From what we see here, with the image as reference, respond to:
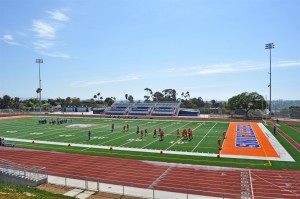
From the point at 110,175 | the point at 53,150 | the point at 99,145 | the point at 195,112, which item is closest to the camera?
the point at 110,175

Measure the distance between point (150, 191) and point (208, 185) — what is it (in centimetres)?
411

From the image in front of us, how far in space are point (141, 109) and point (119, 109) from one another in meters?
8.25

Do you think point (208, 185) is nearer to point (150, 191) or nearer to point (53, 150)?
point (150, 191)

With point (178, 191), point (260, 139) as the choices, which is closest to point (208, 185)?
point (178, 191)

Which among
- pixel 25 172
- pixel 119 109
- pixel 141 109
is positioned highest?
pixel 141 109

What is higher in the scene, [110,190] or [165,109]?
[165,109]

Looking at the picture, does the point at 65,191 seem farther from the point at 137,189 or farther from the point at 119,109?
the point at 119,109

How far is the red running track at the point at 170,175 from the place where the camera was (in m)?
17.4

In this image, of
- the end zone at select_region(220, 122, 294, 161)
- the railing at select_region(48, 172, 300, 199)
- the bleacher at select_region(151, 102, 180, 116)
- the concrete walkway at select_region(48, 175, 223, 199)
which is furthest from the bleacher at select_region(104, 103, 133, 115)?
the concrete walkway at select_region(48, 175, 223, 199)

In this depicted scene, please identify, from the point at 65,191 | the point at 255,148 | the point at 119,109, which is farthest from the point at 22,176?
the point at 119,109

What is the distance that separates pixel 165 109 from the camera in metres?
88.8

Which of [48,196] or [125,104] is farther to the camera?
[125,104]

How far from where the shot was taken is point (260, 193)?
1677 cm

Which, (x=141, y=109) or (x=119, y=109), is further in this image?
(x=119, y=109)
